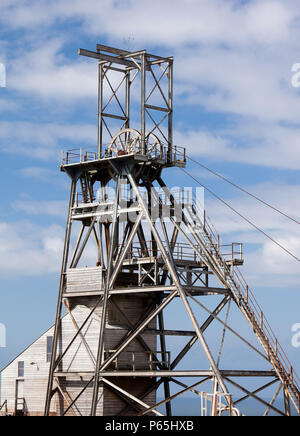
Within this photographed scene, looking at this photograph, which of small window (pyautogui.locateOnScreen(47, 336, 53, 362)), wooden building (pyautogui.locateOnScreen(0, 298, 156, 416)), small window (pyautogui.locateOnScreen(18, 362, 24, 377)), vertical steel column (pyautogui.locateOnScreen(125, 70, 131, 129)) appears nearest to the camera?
wooden building (pyautogui.locateOnScreen(0, 298, 156, 416))

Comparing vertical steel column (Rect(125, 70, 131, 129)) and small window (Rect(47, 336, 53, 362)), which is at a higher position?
vertical steel column (Rect(125, 70, 131, 129))

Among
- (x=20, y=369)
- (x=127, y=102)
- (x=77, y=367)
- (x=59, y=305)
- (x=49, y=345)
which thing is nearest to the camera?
(x=77, y=367)

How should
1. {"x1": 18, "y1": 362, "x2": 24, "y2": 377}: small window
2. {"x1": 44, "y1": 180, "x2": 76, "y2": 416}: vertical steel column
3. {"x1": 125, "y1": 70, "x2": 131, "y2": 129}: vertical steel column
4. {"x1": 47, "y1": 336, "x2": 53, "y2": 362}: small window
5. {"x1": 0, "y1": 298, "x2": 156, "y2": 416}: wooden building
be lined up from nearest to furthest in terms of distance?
{"x1": 0, "y1": 298, "x2": 156, "y2": 416}: wooden building, {"x1": 44, "y1": 180, "x2": 76, "y2": 416}: vertical steel column, {"x1": 47, "y1": 336, "x2": 53, "y2": 362}: small window, {"x1": 18, "y1": 362, "x2": 24, "y2": 377}: small window, {"x1": 125, "y1": 70, "x2": 131, "y2": 129}: vertical steel column

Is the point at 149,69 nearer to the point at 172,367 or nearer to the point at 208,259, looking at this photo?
the point at 208,259

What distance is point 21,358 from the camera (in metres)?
62.6

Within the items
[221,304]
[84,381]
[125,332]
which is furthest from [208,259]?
[84,381]

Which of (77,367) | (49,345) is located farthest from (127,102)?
(77,367)

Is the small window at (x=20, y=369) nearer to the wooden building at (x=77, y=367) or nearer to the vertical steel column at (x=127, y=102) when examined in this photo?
the wooden building at (x=77, y=367)

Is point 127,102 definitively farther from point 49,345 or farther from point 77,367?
point 77,367

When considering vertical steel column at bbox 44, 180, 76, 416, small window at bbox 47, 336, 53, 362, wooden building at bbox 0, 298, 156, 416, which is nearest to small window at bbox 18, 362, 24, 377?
wooden building at bbox 0, 298, 156, 416

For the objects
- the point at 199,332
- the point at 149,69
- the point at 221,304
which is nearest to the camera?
the point at 199,332

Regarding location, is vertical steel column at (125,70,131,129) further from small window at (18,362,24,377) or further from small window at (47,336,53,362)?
small window at (18,362,24,377)
